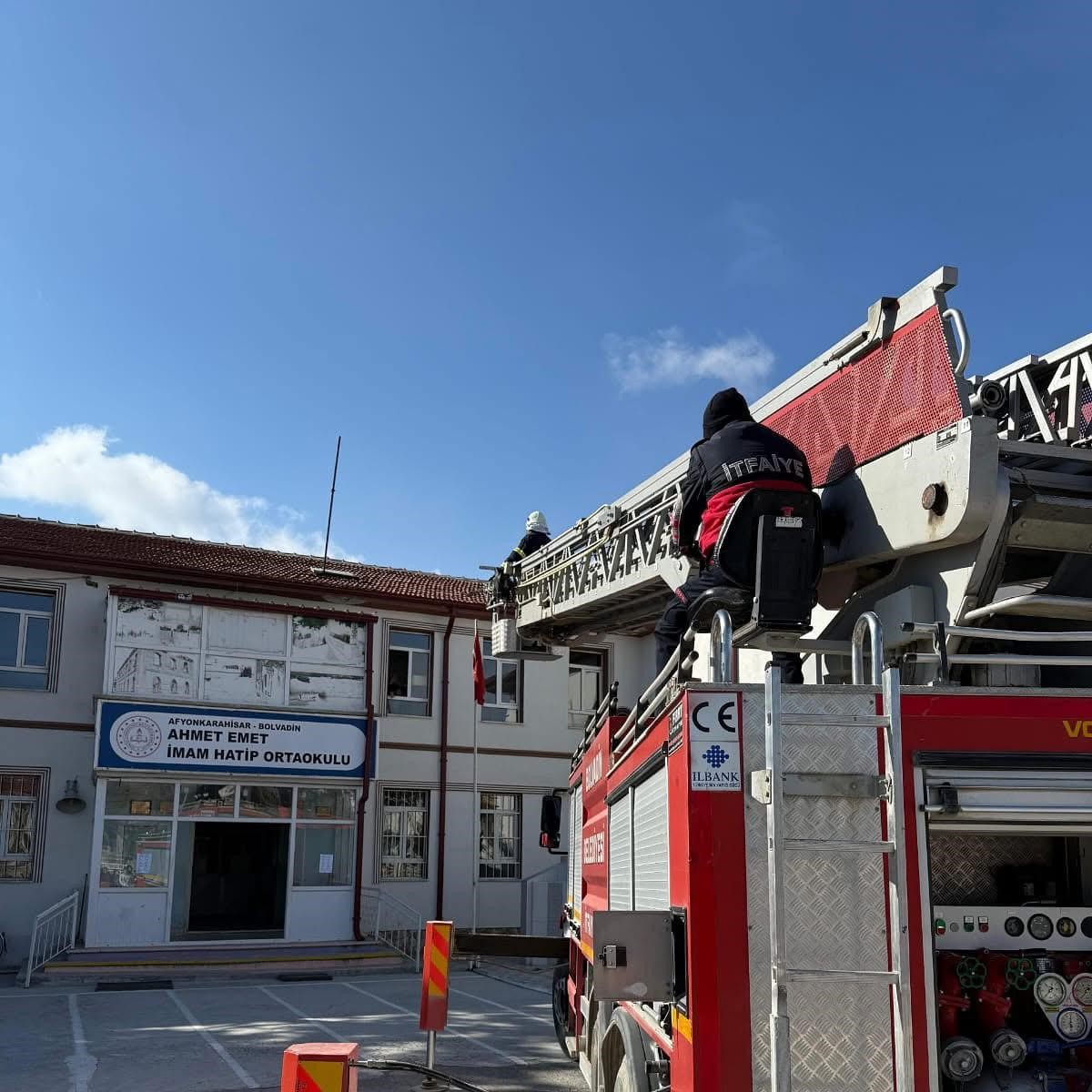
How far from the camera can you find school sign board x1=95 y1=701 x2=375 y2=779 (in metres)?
17.5

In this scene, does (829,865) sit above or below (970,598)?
below

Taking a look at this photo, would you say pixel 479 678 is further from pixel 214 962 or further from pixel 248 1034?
pixel 248 1034

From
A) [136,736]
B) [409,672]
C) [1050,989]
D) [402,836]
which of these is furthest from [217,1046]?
[409,672]

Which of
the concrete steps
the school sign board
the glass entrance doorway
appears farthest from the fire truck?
the glass entrance doorway

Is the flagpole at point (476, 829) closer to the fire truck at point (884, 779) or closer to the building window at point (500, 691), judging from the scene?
the building window at point (500, 691)

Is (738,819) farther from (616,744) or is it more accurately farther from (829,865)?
(616,744)

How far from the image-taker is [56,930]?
17172 millimetres

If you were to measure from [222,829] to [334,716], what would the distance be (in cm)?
300

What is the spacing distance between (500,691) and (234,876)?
647 cm

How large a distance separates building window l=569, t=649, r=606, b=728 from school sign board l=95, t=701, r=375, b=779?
6410mm

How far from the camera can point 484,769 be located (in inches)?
896

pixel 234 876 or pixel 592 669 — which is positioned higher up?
pixel 592 669

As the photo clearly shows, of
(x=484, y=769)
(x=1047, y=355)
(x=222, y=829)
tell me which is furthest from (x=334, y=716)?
(x=1047, y=355)

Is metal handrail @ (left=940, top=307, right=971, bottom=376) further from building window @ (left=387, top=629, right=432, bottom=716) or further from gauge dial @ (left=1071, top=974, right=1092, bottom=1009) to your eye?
building window @ (left=387, top=629, right=432, bottom=716)
